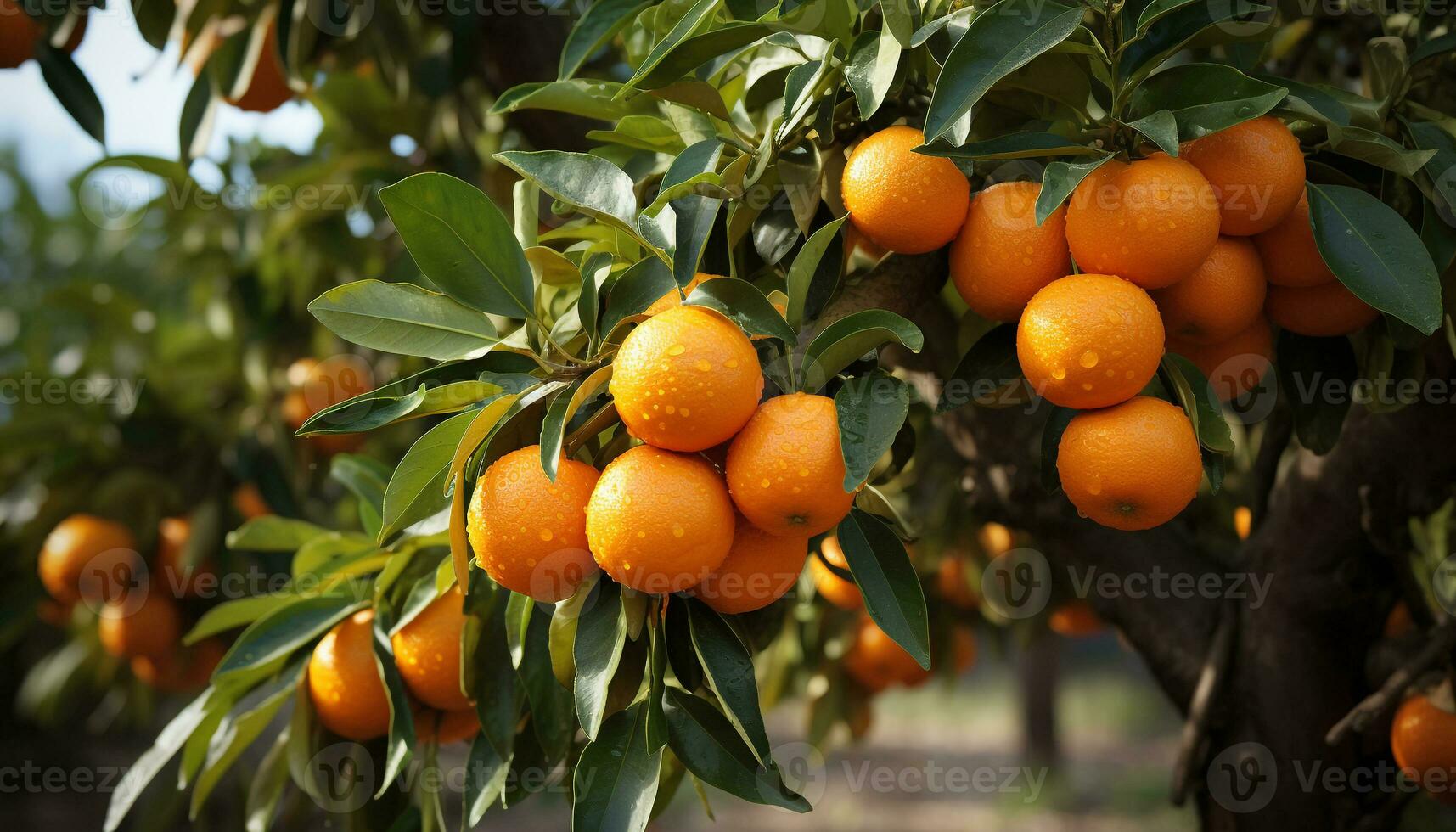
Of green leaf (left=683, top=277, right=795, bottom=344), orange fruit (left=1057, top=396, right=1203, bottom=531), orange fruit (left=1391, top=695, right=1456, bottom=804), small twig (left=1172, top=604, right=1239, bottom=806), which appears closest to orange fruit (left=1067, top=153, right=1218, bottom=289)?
orange fruit (left=1057, top=396, right=1203, bottom=531)

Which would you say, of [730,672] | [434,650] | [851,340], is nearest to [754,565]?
[730,672]

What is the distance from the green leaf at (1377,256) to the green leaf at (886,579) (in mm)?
410

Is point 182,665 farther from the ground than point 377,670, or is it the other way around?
point 377,670

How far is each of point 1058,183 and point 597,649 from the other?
0.49 m

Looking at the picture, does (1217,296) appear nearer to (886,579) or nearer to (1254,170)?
(1254,170)

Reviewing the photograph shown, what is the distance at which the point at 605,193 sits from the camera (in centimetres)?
79

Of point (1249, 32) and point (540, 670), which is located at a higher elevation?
point (1249, 32)

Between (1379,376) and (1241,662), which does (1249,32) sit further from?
(1241,662)

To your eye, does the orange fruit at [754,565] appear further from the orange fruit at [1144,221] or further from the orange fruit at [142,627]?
the orange fruit at [142,627]

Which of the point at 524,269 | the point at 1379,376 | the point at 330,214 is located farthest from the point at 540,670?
the point at 330,214

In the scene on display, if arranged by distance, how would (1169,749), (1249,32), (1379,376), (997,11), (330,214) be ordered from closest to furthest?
(997,11), (1249,32), (1379,376), (330,214), (1169,749)

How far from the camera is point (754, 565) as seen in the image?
Answer: 0.79 metres

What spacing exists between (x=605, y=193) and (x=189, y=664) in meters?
1.62

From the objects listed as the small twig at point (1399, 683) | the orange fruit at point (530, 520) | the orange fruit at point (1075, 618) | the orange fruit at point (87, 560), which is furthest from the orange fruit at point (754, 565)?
the orange fruit at point (87, 560)
